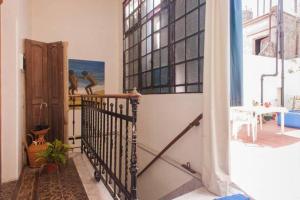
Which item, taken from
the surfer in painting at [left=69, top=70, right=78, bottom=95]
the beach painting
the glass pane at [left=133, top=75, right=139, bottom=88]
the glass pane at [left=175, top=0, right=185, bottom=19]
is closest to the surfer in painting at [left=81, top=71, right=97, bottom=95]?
the beach painting

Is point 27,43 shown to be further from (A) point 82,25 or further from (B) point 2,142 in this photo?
(A) point 82,25

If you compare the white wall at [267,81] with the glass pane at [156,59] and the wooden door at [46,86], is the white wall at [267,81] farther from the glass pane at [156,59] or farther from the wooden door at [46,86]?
the wooden door at [46,86]

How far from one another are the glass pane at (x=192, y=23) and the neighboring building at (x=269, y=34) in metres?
4.98

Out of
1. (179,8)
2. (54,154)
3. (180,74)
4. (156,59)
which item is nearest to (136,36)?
(156,59)

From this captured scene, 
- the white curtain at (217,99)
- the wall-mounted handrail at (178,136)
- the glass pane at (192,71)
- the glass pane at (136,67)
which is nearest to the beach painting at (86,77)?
the glass pane at (136,67)

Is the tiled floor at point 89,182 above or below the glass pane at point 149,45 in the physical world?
below

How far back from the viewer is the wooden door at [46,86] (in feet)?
9.98

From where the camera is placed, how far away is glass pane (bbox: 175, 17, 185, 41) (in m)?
2.70

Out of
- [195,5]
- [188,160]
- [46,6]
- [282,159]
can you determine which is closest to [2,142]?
[188,160]

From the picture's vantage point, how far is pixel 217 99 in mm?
1918

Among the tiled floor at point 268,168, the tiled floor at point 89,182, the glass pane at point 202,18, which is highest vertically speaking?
the glass pane at point 202,18

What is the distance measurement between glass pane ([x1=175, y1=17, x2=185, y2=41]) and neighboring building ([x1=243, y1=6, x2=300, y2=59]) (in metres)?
4.84

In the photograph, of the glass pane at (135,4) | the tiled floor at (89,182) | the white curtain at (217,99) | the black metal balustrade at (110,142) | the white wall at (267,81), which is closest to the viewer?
the black metal balustrade at (110,142)

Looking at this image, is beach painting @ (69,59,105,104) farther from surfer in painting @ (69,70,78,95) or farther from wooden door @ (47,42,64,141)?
wooden door @ (47,42,64,141)
